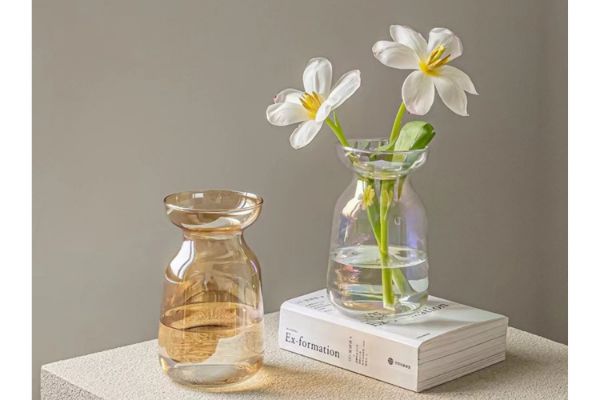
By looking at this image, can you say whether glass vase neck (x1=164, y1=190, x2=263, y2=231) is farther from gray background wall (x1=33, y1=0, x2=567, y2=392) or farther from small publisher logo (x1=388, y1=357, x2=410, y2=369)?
gray background wall (x1=33, y1=0, x2=567, y2=392)

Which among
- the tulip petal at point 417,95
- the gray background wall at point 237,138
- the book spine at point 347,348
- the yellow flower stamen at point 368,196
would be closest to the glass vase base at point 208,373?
the book spine at point 347,348

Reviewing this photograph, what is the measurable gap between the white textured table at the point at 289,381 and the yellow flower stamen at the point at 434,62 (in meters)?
0.36

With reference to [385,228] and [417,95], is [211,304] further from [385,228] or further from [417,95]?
[417,95]

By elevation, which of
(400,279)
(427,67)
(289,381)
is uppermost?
(427,67)

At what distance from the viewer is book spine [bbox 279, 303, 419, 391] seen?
3.28 ft

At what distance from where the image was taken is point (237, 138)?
1604mm

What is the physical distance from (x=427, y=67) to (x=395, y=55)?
0.12 ft

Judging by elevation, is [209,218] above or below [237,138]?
below

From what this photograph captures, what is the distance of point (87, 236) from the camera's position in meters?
1.46

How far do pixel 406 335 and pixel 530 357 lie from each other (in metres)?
0.21

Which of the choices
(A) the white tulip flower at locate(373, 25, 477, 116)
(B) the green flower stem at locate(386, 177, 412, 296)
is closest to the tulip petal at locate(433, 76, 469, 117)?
(A) the white tulip flower at locate(373, 25, 477, 116)

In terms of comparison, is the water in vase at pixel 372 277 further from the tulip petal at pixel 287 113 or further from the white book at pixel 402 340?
the tulip petal at pixel 287 113

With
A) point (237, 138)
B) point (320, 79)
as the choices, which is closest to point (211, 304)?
point (320, 79)
